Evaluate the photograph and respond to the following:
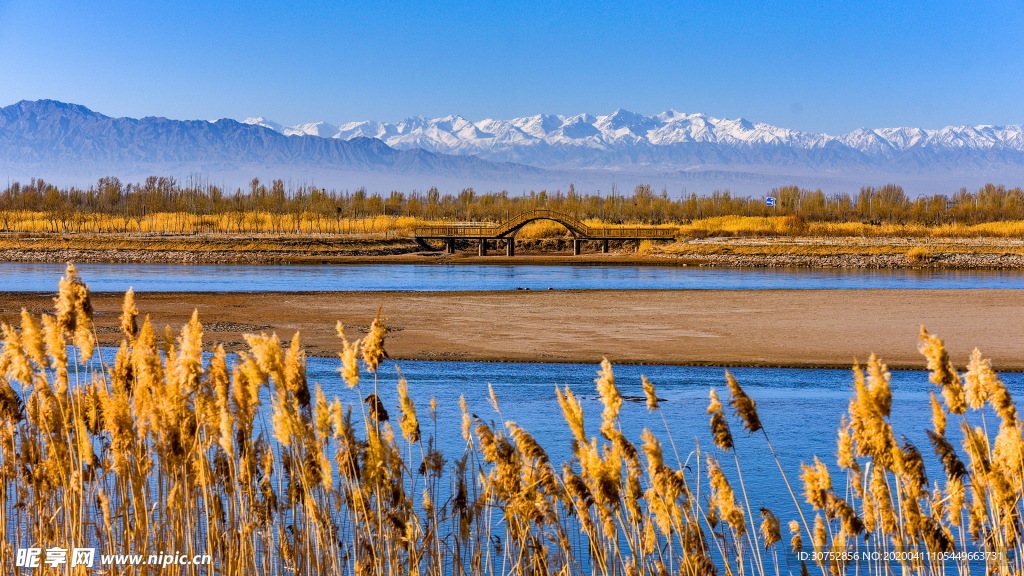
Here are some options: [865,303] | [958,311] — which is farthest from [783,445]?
[865,303]

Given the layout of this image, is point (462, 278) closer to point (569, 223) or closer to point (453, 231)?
point (569, 223)

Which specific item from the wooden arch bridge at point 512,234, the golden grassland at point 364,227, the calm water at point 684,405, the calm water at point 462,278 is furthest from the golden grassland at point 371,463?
the golden grassland at point 364,227

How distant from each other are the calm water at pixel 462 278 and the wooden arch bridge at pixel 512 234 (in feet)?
40.3

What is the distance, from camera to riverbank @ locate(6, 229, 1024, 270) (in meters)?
64.8

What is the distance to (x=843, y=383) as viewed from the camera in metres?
17.7

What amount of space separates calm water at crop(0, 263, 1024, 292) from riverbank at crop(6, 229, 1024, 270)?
17.1ft

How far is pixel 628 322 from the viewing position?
2722 cm

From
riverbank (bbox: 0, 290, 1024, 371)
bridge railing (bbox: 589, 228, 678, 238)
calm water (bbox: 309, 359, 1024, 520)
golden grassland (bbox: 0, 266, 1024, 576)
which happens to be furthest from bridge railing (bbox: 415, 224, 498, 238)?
golden grassland (bbox: 0, 266, 1024, 576)

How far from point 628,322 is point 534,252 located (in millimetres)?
56857

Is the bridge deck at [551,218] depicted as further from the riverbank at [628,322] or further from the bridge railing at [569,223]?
the riverbank at [628,322]

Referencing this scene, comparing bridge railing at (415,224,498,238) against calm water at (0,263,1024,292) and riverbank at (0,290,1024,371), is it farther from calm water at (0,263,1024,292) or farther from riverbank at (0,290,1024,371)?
riverbank at (0,290,1024,371)

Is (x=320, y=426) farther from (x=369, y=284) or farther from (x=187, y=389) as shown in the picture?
(x=369, y=284)

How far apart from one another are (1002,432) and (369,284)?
4136 cm

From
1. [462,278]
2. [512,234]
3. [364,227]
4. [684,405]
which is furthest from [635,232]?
[684,405]
